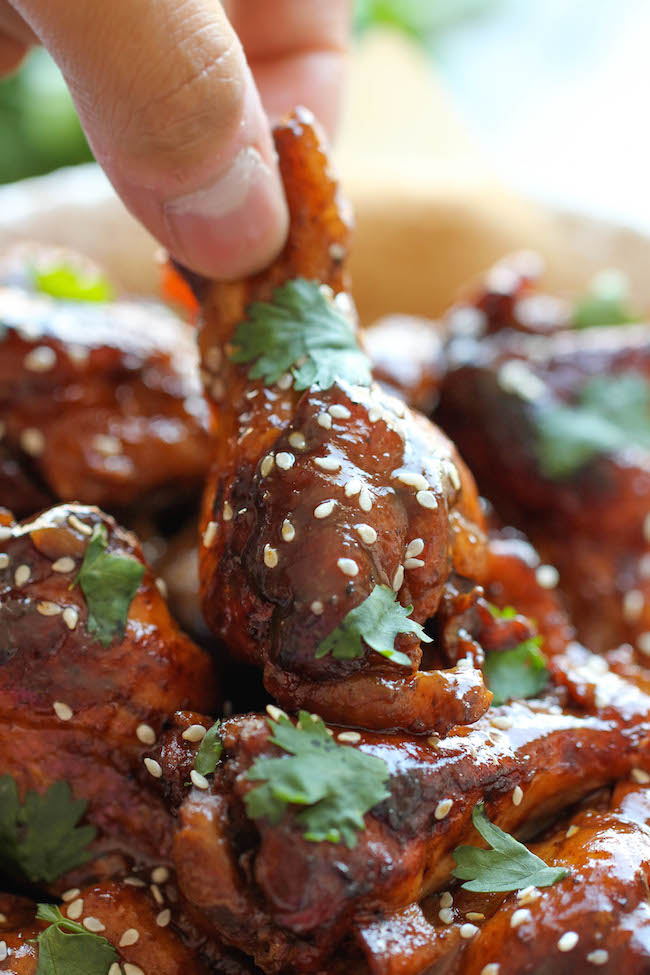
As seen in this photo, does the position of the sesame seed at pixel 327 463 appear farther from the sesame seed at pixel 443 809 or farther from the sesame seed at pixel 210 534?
the sesame seed at pixel 443 809

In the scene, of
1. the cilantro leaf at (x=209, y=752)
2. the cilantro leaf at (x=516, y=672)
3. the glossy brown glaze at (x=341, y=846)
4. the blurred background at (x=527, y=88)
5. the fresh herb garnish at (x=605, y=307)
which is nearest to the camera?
the glossy brown glaze at (x=341, y=846)

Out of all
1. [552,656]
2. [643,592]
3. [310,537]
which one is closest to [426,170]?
[643,592]

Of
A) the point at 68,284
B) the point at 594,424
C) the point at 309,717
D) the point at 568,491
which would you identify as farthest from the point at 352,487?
the point at 68,284

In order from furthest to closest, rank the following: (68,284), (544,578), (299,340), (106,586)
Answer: (68,284) < (544,578) < (299,340) < (106,586)

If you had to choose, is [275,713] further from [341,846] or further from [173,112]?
[173,112]

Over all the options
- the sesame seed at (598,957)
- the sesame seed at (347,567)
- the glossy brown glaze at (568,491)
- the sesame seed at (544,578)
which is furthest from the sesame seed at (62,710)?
the glossy brown glaze at (568,491)

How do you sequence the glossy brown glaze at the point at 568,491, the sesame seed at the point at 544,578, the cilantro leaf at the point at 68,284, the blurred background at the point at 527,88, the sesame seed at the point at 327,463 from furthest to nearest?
the blurred background at the point at 527,88, the cilantro leaf at the point at 68,284, the glossy brown glaze at the point at 568,491, the sesame seed at the point at 544,578, the sesame seed at the point at 327,463

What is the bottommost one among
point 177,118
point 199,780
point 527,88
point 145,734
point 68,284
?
point 527,88
